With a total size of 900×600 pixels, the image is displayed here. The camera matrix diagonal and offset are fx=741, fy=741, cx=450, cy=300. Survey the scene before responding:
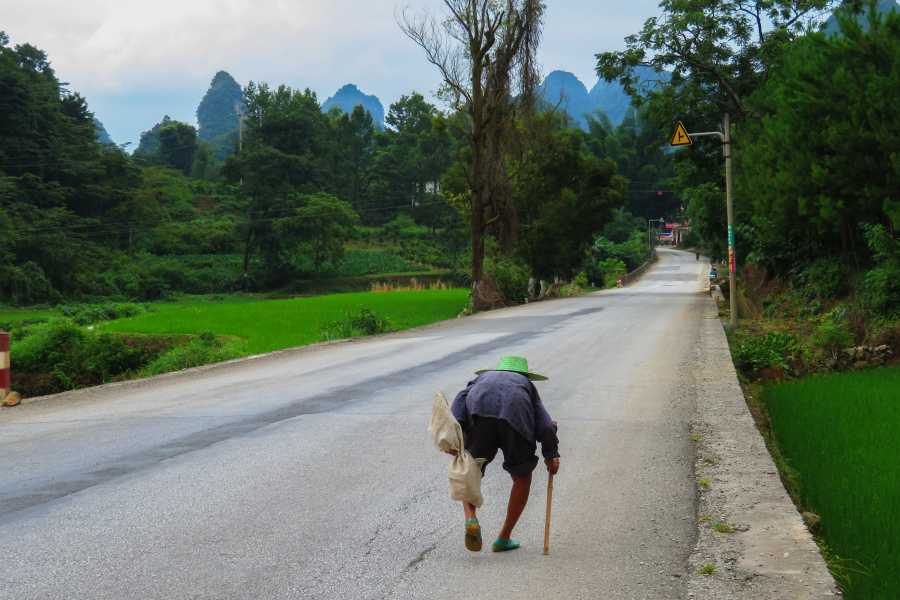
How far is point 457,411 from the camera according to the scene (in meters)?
4.70

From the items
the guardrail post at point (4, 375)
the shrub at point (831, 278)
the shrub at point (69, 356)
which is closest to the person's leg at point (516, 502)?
the guardrail post at point (4, 375)

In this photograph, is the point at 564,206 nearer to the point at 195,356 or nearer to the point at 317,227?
the point at 195,356

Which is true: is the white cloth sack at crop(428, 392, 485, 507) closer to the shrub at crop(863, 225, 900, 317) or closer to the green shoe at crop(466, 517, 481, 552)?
the green shoe at crop(466, 517, 481, 552)

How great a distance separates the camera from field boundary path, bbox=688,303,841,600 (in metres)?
3.92

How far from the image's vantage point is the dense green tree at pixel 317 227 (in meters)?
65.3

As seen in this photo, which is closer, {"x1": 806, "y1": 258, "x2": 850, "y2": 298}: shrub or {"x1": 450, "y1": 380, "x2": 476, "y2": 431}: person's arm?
{"x1": 450, "y1": 380, "x2": 476, "y2": 431}: person's arm

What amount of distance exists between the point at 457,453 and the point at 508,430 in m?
0.35

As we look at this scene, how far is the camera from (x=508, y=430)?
455 centimetres

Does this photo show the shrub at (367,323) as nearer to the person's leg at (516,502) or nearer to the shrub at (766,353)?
the shrub at (766,353)

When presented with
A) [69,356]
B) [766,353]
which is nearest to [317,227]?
[69,356]

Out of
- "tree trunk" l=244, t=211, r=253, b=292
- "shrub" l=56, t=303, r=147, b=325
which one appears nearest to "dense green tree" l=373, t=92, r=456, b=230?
"tree trunk" l=244, t=211, r=253, b=292

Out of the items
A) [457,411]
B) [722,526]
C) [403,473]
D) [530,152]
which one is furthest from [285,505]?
[530,152]

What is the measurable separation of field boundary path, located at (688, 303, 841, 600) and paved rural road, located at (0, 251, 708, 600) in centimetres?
17

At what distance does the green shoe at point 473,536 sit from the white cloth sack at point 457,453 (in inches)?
5.1
